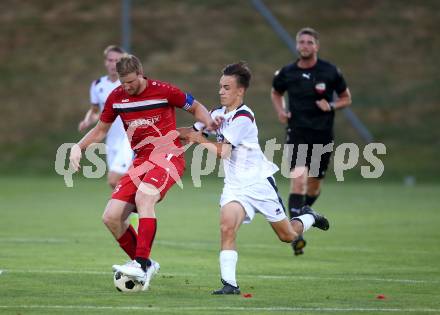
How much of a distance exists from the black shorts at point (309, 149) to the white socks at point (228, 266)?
4714 millimetres

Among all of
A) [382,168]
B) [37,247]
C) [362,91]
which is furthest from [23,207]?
[362,91]

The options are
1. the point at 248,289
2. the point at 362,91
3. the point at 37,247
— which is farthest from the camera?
the point at 362,91

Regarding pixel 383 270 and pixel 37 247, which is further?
pixel 37 247

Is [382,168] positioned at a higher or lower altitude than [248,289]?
higher

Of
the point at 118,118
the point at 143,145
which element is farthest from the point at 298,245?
the point at 118,118

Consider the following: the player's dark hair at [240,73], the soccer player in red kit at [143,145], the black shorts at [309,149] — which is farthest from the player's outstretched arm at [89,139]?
the black shorts at [309,149]

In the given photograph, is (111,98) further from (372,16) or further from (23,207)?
(372,16)

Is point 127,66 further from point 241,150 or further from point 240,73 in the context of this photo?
point 241,150

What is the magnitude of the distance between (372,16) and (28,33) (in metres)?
11.6

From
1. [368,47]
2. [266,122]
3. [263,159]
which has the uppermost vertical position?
[368,47]

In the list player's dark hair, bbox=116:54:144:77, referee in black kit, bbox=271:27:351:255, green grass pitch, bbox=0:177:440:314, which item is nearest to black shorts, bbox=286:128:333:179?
referee in black kit, bbox=271:27:351:255

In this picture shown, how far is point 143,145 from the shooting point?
1005 centimetres

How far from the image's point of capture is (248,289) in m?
9.52

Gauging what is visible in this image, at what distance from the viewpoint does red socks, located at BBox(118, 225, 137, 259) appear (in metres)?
10.1
